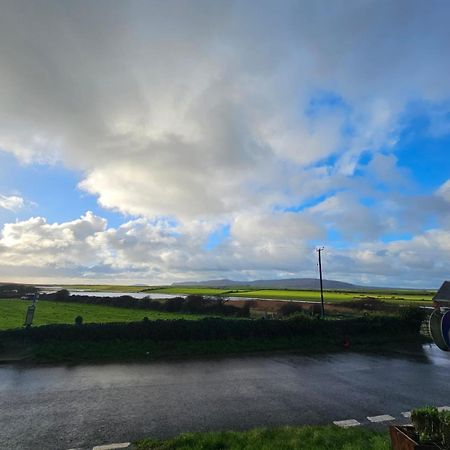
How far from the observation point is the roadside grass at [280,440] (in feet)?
24.6

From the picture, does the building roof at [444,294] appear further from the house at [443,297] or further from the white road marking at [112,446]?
the white road marking at [112,446]

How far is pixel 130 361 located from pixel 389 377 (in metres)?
13.1

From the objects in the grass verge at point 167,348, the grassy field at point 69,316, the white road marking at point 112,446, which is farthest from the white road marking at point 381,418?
the grassy field at point 69,316

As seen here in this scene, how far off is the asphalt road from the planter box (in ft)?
16.3

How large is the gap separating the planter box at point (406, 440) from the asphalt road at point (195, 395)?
16.3ft

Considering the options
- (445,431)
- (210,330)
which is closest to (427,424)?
(445,431)

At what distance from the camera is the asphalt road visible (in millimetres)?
9672

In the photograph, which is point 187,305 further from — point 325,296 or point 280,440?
point 325,296

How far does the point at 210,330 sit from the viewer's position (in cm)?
2245

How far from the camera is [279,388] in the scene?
44.7 ft

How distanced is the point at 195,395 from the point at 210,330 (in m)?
9.78

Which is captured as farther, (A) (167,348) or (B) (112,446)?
(A) (167,348)

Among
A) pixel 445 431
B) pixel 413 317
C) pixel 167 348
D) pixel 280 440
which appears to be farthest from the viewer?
pixel 413 317

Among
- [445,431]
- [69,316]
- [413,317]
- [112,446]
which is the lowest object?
[112,446]
